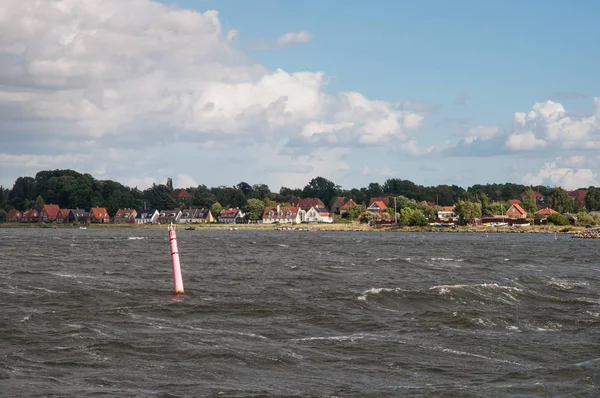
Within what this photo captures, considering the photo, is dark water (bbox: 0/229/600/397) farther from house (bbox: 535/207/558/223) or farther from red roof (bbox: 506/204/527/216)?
red roof (bbox: 506/204/527/216)

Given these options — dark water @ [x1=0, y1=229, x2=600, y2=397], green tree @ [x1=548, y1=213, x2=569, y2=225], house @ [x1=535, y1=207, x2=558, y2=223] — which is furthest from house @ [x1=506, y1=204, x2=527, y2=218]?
dark water @ [x1=0, y1=229, x2=600, y2=397]

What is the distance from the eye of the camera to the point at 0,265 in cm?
4153

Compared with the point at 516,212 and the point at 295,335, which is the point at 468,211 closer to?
the point at 516,212

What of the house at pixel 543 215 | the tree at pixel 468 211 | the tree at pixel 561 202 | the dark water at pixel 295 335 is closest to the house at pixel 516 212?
the house at pixel 543 215

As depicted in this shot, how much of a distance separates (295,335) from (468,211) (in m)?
151

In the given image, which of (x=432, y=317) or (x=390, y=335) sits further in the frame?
(x=432, y=317)

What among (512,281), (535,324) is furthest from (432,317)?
(512,281)

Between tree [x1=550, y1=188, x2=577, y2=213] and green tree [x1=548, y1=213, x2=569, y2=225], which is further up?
tree [x1=550, y1=188, x2=577, y2=213]

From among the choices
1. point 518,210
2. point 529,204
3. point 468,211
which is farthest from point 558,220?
point 529,204

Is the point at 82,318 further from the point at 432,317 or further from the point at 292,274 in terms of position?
the point at 292,274

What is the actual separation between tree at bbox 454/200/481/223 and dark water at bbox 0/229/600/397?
131475 mm

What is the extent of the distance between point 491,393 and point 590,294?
1899 cm

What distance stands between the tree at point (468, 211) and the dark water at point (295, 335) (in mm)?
131475

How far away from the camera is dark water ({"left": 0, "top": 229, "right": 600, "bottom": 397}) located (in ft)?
49.1
